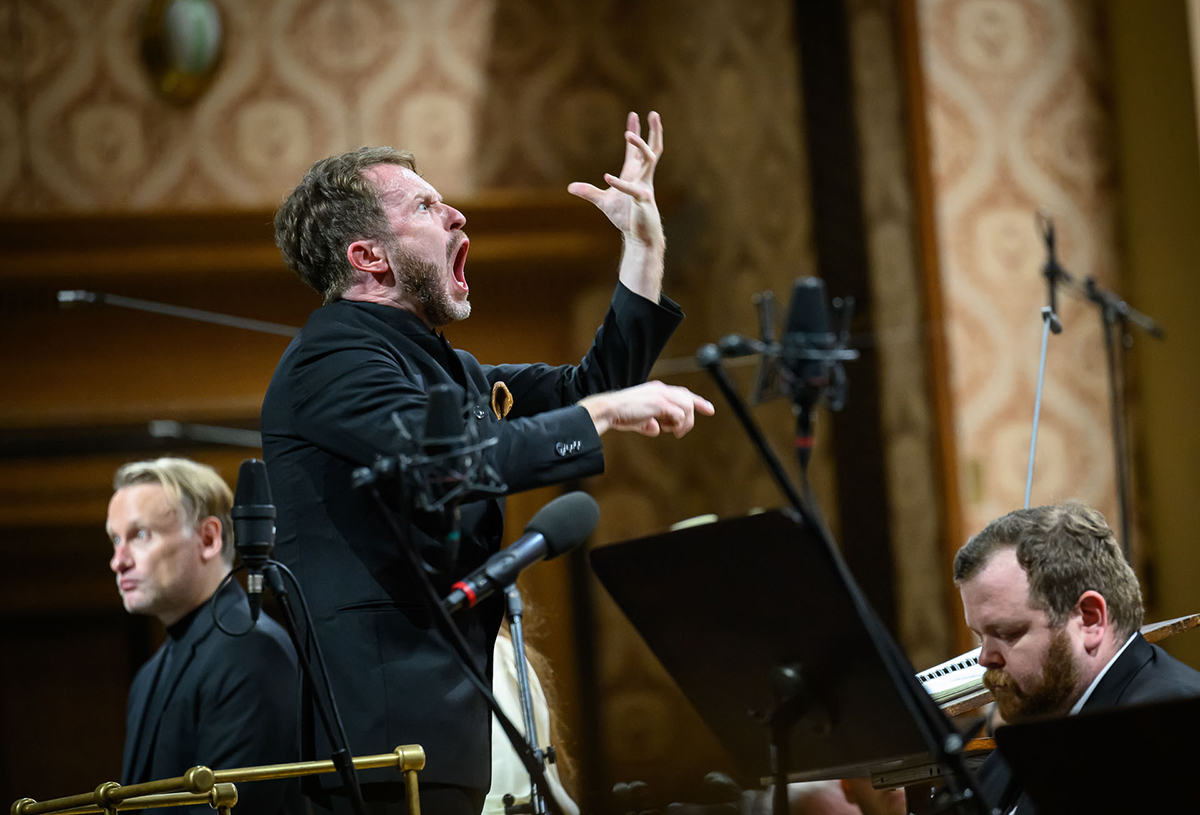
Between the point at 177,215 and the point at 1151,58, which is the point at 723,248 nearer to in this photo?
the point at 1151,58

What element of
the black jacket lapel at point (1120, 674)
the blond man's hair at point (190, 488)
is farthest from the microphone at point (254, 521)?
the blond man's hair at point (190, 488)

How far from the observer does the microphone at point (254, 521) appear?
1.46 meters

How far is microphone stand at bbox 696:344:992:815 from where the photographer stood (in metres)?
1.14

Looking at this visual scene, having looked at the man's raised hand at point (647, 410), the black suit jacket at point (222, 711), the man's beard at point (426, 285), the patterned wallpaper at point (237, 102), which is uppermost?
the patterned wallpaper at point (237, 102)

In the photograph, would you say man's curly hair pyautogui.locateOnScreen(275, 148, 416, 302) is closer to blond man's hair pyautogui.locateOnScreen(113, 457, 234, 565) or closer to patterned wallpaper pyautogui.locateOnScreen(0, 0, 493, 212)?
blond man's hair pyautogui.locateOnScreen(113, 457, 234, 565)

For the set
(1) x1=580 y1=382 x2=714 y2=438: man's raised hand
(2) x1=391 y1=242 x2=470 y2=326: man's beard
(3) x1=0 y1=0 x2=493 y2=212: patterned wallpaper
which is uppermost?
(3) x1=0 y1=0 x2=493 y2=212: patterned wallpaper

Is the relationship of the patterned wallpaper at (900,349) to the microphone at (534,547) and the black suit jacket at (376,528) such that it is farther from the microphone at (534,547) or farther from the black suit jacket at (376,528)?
the microphone at (534,547)

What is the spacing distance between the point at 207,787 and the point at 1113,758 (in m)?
0.89

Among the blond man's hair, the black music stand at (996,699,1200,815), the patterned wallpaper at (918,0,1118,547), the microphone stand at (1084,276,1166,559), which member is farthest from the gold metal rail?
the patterned wallpaper at (918,0,1118,547)

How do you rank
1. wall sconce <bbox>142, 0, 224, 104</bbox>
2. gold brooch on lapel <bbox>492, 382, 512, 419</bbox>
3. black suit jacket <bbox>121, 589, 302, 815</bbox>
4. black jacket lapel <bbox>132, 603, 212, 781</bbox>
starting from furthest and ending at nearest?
wall sconce <bbox>142, 0, 224, 104</bbox> < black jacket lapel <bbox>132, 603, 212, 781</bbox> < black suit jacket <bbox>121, 589, 302, 815</bbox> < gold brooch on lapel <bbox>492, 382, 512, 419</bbox>

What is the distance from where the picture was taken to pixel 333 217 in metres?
1.89

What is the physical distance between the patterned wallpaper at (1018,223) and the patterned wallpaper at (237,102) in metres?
1.64

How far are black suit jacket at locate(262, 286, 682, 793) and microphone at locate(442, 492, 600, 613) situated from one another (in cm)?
15

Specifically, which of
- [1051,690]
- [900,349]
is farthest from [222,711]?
[900,349]
